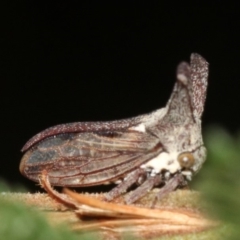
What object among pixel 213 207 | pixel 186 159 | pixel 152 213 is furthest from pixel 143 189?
pixel 213 207

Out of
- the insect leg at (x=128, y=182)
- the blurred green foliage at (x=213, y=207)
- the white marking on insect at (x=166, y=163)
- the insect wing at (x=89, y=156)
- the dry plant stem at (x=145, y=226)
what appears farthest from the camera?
the insect wing at (x=89, y=156)

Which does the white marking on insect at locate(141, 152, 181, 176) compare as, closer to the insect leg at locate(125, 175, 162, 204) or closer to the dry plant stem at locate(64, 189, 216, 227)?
the insect leg at locate(125, 175, 162, 204)

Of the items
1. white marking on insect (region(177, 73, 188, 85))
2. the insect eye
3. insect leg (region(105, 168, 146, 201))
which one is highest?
white marking on insect (region(177, 73, 188, 85))

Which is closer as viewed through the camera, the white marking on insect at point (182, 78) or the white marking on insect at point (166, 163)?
the white marking on insect at point (182, 78)

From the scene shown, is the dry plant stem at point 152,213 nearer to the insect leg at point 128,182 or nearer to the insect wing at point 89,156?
the insect leg at point 128,182

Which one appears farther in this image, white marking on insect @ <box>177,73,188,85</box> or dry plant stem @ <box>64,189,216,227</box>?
white marking on insect @ <box>177,73,188,85</box>

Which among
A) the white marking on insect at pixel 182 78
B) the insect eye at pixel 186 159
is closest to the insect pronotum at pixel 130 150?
the insect eye at pixel 186 159

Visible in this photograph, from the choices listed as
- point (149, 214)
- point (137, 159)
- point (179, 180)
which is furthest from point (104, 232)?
point (137, 159)

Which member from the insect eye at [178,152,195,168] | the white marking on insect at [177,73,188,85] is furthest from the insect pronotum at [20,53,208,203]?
the white marking on insect at [177,73,188,85]

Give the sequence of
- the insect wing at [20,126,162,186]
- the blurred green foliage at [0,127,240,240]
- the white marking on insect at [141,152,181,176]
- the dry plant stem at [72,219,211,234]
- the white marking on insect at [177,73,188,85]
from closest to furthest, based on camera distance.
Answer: the blurred green foliage at [0,127,240,240], the dry plant stem at [72,219,211,234], the white marking on insect at [177,73,188,85], the white marking on insect at [141,152,181,176], the insect wing at [20,126,162,186]
